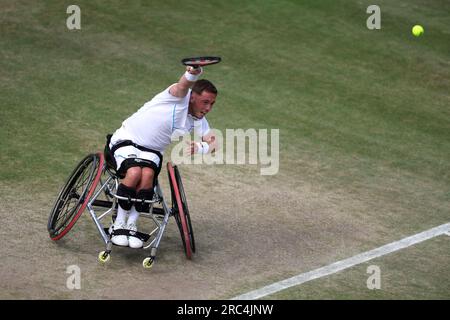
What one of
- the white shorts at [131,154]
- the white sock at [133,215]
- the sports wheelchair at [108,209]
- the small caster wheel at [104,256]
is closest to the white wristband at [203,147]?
the sports wheelchair at [108,209]

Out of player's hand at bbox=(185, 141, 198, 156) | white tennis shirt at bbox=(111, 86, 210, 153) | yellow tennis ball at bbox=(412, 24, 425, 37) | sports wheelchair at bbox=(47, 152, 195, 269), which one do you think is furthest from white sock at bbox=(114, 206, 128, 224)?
yellow tennis ball at bbox=(412, 24, 425, 37)

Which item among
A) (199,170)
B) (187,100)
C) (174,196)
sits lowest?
(199,170)

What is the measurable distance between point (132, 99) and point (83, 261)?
4669mm

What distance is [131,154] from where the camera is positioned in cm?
880

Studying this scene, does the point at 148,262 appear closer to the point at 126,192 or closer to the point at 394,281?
the point at 126,192

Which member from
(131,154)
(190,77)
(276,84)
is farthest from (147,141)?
(276,84)

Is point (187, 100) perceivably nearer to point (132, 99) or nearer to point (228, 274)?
point (228, 274)

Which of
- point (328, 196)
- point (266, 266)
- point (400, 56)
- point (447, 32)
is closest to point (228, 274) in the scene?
point (266, 266)

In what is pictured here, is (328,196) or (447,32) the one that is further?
(447,32)

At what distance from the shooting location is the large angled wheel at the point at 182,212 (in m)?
8.58

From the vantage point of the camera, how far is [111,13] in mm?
15867

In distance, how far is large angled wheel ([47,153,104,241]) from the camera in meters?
8.66
